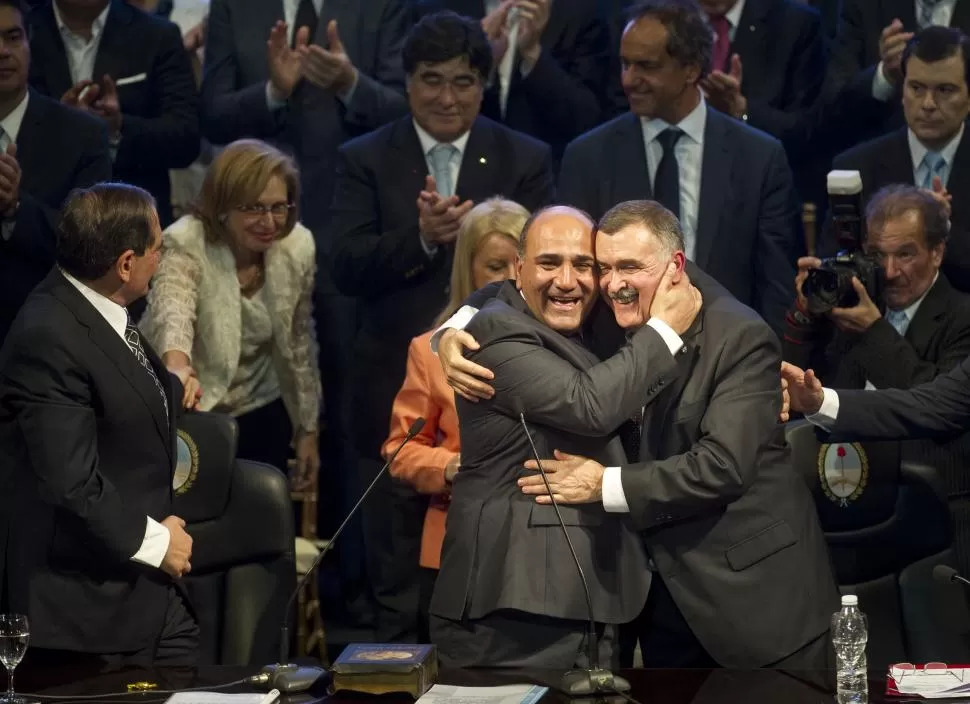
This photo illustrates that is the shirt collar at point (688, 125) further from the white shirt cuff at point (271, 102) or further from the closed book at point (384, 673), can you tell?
the closed book at point (384, 673)

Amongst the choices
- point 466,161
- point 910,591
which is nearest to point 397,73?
point 466,161

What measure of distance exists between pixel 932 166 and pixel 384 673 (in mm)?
2821

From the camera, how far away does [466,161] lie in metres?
5.04

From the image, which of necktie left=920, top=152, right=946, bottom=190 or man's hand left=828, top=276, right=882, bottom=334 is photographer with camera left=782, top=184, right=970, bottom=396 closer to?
man's hand left=828, top=276, right=882, bottom=334

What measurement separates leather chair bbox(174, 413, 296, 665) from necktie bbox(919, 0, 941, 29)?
292 centimetres

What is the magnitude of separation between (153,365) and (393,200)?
1572 mm

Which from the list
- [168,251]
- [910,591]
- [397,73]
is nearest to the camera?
[910,591]

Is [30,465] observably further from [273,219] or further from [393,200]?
[393,200]

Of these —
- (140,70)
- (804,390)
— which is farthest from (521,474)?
(140,70)

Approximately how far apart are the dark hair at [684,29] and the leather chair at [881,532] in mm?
1456

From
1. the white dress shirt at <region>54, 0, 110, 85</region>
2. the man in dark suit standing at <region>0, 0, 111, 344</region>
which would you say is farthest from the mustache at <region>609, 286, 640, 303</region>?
the white dress shirt at <region>54, 0, 110, 85</region>

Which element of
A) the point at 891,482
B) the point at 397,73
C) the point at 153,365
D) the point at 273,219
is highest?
the point at 397,73

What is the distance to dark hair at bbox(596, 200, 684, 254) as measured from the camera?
11.5 ft

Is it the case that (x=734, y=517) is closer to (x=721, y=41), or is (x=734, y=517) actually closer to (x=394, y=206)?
(x=394, y=206)
